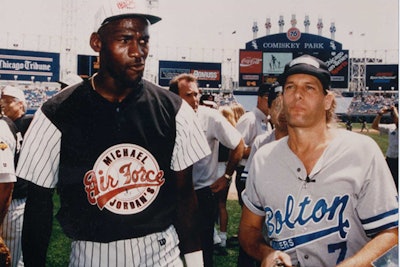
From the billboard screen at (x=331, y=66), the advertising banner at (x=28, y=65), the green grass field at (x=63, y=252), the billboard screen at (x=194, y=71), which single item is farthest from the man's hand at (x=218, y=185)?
the billboard screen at (x=194, y=71)

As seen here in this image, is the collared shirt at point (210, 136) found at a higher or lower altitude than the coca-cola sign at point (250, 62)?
lower

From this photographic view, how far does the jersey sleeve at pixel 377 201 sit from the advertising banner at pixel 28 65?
2814cm

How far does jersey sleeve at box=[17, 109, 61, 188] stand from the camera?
1531 millimetres

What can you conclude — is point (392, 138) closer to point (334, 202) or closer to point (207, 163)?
point (207, 163)

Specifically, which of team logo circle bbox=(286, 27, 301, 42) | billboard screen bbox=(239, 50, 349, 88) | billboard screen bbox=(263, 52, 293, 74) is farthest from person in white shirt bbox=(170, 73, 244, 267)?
team logo circle bbox=(286, 27, 301, 42)

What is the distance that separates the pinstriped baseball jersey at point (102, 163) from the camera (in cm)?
155

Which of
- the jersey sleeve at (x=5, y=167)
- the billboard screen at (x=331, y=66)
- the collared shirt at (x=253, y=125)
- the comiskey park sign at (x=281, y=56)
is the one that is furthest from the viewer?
the billboard screen at (x=331, y=66)

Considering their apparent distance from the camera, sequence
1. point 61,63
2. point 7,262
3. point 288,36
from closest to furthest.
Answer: point 7,262 → point 61,63 → point 288,36

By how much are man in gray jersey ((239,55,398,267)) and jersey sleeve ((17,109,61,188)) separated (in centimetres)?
76

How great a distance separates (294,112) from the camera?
67.4 inches

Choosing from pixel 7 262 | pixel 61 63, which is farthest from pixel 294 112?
pixel 61 63

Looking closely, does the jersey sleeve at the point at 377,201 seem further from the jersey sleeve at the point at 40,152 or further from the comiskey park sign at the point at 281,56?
the comiskey park sign at the point at 281,56

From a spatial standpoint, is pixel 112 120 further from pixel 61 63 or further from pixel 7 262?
pixel 61 63

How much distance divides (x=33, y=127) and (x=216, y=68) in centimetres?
3321
